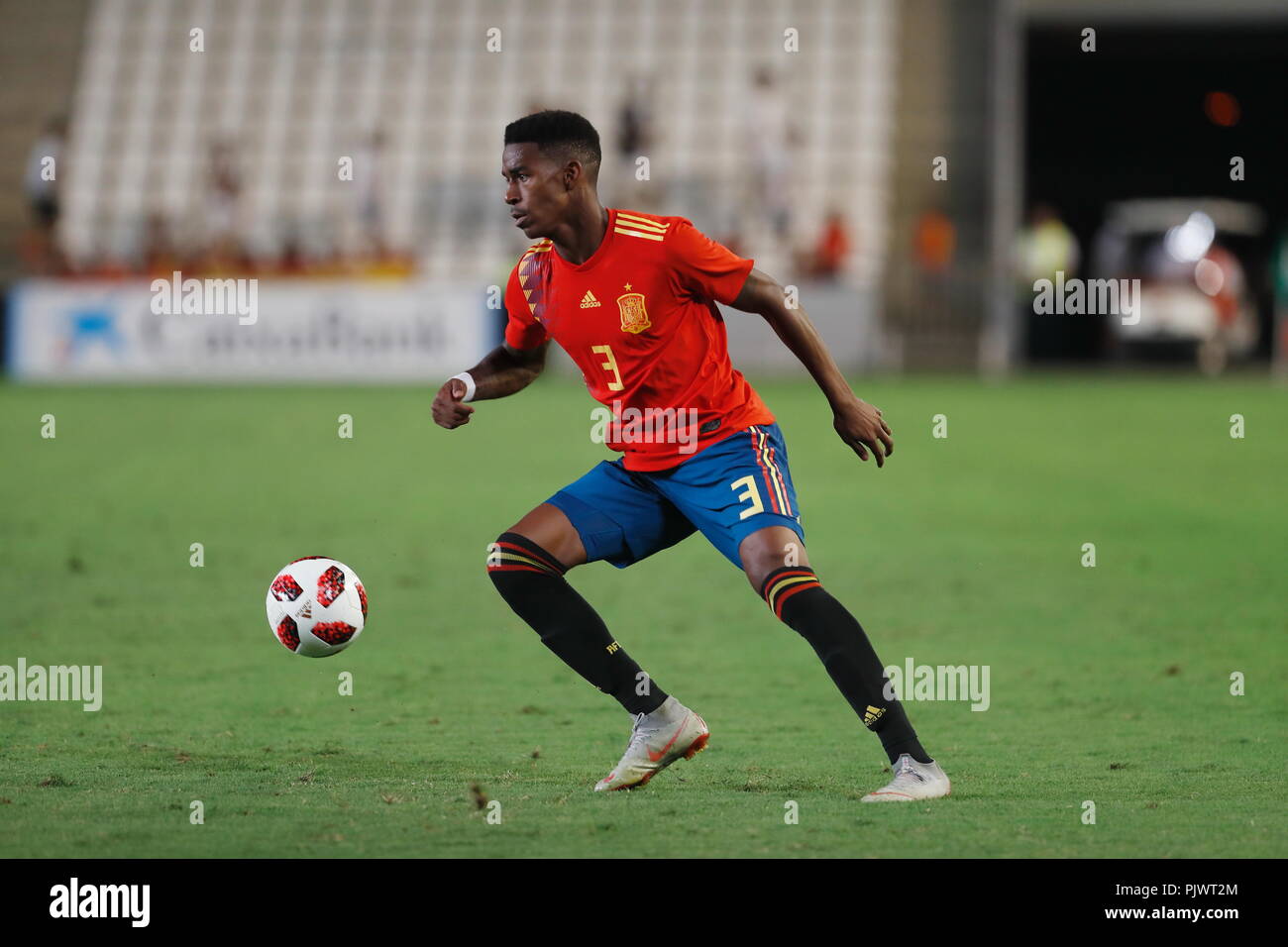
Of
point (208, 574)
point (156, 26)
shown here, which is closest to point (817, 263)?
point (156, 26)

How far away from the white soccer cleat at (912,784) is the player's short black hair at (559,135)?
7.04 feet

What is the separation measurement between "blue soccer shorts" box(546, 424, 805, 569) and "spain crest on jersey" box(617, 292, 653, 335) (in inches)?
18.3

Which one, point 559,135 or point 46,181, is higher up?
point 46,181

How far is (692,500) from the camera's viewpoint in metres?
6.32

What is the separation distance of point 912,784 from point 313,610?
2.31m

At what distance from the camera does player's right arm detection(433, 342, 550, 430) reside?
6.54 metres

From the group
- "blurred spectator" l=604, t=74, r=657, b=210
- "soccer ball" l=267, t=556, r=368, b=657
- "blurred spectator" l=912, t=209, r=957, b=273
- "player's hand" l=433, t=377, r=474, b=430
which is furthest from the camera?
"blurred spectator" l=912, t=209, r=957, b=273

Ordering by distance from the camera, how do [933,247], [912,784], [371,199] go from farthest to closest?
[933,247]
[371,199]
[912,784]

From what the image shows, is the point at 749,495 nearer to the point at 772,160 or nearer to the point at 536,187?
the point at 536,187

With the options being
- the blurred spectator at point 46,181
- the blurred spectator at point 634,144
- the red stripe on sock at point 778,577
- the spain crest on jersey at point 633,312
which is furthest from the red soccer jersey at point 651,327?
the blurred spectator at point 634,144

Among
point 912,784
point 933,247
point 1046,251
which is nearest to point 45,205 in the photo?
point 933,247

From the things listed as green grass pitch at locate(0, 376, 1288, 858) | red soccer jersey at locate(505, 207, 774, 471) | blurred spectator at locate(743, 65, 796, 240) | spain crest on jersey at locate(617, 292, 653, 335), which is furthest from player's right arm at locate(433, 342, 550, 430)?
blurred spectator at locate(743, 65, 796, 240)

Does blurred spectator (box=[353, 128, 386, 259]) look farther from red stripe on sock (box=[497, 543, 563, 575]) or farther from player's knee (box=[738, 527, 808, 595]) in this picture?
player's knee (box=[738, 527, 808, 595])

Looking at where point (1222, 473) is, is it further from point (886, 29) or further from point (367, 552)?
point (886, 29)
